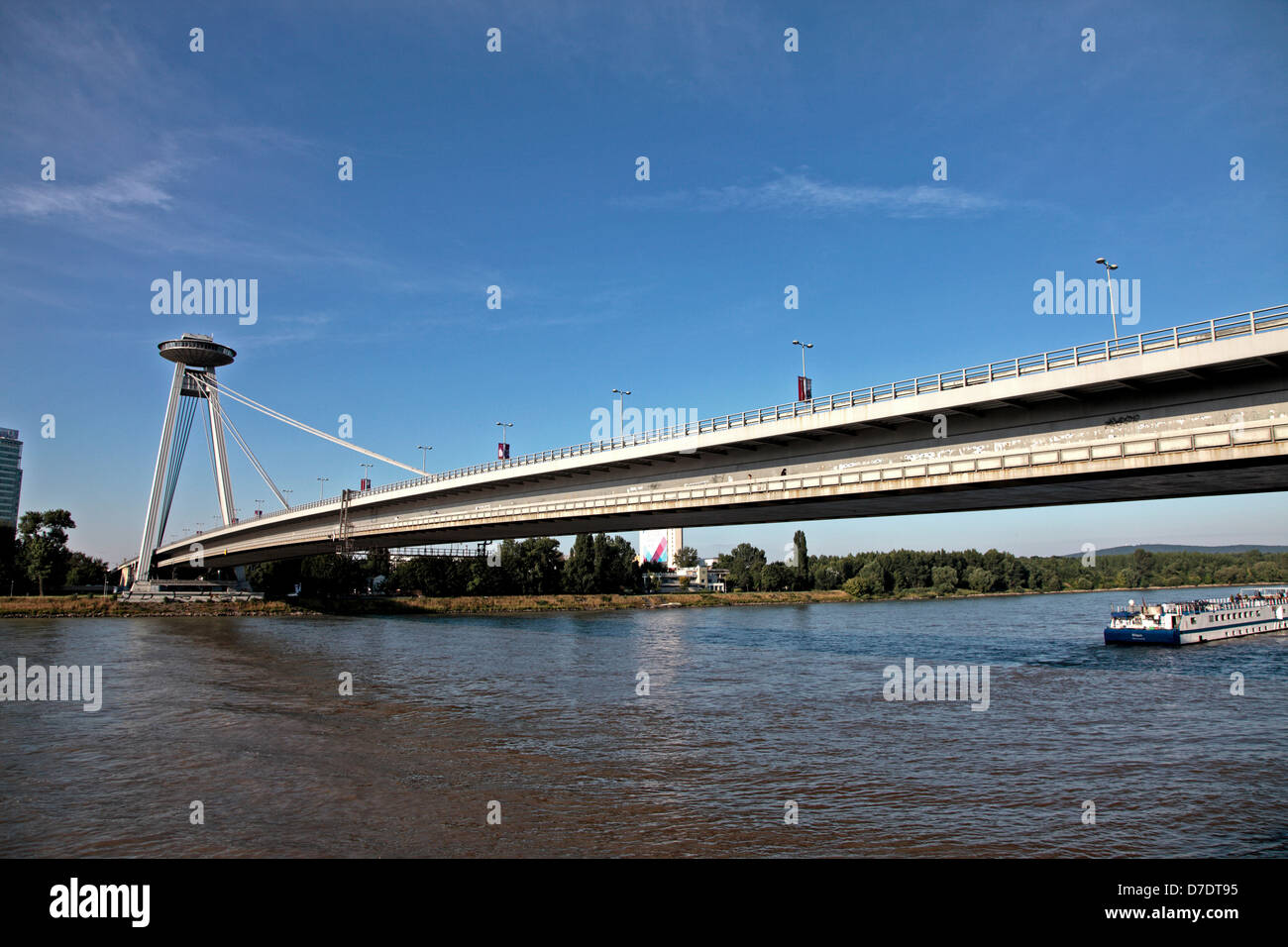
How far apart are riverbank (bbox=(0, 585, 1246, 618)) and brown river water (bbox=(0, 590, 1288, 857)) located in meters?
45.8

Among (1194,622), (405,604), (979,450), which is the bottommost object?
(405,604)

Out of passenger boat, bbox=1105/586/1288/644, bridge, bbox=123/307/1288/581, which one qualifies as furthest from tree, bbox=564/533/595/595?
passenger boat, bbox=1105/586/1288/644

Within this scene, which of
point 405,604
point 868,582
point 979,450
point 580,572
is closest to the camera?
point 979,450

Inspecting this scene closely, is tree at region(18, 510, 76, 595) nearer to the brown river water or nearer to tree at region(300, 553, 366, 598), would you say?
tree at region(300, 553, 366, 598)

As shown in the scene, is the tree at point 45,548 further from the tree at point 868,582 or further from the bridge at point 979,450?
the tree at point 868,582

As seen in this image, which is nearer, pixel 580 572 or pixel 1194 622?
pixel 1194 622

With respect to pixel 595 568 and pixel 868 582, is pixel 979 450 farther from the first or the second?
pixel 868 582

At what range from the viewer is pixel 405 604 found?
8850 cm

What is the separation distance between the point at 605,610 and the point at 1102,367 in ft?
262

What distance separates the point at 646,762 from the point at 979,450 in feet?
49.5

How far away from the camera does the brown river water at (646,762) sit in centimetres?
1245

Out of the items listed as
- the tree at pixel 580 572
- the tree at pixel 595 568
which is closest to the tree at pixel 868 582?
the tree at pixel 595 568

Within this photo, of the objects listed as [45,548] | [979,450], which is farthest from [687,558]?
[979,450]
